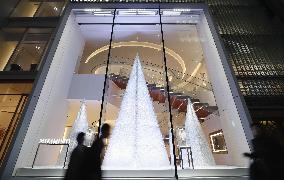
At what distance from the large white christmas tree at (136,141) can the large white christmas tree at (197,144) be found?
1.82m

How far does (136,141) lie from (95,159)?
2972mm

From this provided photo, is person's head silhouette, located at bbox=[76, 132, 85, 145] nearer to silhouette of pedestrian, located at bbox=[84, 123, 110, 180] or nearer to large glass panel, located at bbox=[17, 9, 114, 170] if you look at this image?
silhouette of pedestrian, located at bbox=[84, 123, 110, 180]

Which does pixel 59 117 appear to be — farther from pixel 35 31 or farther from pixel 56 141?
pixel 35 31

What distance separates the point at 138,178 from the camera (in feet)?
16.5

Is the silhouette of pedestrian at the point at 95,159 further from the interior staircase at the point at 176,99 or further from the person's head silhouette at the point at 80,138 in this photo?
the interior staircase at the point at 176,99

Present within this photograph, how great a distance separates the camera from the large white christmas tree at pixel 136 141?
595cm

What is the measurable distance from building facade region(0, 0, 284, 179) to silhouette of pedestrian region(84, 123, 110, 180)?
2115mm

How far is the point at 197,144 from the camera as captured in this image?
7820 mm

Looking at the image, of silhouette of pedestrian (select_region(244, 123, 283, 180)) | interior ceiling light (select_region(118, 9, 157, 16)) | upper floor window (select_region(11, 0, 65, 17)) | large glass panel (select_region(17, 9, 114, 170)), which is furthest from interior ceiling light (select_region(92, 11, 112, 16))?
silhouette of pedestrian (select_region(244, 123, 283, 180))

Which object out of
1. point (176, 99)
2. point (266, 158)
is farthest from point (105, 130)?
point (176, 99)

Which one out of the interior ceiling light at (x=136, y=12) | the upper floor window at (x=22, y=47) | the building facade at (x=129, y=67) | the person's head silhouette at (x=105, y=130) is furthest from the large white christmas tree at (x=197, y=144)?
the upper floor window at (x=22, y=47)

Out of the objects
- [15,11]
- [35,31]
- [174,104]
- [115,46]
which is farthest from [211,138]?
[15,11]

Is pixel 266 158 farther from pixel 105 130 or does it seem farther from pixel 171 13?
pixel 171 13

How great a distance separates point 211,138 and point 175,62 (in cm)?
459
